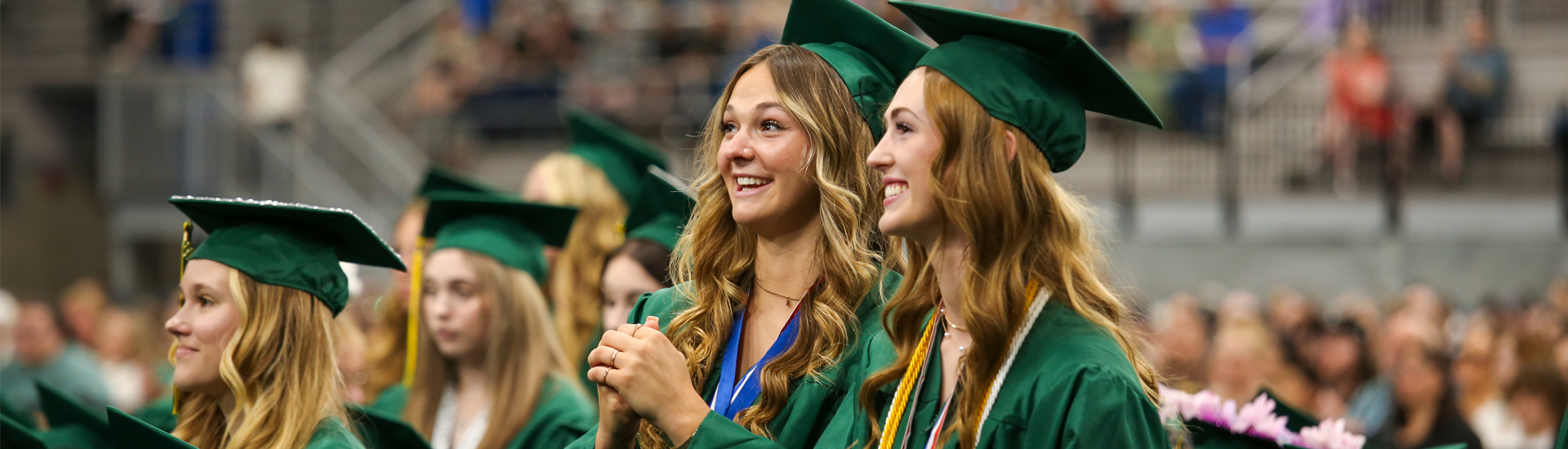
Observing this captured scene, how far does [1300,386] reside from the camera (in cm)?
696

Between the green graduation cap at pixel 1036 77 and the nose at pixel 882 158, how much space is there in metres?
0.16

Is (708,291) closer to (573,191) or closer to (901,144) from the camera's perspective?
(901,144)

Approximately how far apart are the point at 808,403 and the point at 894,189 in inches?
22.1

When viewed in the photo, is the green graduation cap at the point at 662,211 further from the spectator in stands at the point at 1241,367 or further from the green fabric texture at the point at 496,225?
the spectator in stands at the point at 1241,367

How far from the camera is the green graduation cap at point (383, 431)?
12.5 feet

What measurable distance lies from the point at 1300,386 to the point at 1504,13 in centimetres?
941

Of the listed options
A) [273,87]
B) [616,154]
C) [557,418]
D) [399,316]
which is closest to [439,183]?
[399,316]

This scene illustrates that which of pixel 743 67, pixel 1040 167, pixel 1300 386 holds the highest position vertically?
pixel 743 67

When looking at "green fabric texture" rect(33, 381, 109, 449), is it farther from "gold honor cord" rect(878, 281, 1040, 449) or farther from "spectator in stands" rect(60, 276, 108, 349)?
"spectator in stands" rect(60, 276, 108, 349)

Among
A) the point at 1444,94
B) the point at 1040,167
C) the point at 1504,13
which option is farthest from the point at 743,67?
the point at 1504,13

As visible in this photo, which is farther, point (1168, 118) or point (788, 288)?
point (1168, 118)

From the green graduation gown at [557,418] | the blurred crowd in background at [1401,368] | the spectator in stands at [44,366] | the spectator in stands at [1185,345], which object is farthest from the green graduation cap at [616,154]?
the spectator in stands at [44,366]

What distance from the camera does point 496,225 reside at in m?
4.93

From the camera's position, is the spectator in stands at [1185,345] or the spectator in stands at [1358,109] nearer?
the spectator in stands at [1185,345]
